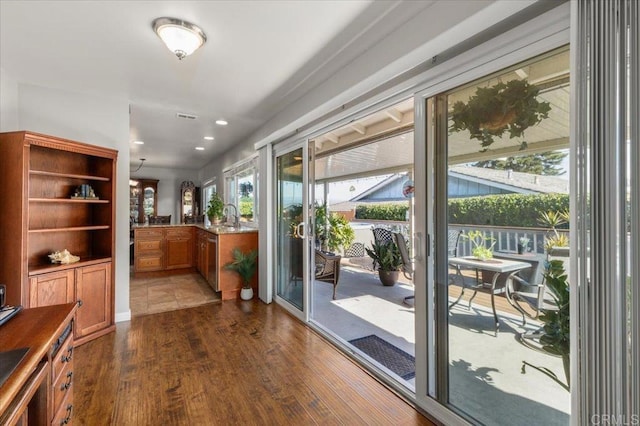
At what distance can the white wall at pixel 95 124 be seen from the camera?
9.60 ft

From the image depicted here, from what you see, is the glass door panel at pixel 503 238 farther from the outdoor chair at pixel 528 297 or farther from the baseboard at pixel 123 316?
the baseboard at pixel 123 316

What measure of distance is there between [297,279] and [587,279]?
2.99 m

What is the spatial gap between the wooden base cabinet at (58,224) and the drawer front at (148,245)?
103 inches

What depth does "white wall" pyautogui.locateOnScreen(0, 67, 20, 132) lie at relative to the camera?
103 inches

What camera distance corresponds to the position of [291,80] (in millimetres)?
2762

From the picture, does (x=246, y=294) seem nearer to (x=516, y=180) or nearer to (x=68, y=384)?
(x=68, y=384)

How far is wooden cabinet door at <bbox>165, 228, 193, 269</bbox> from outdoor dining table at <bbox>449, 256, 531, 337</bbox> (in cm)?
570

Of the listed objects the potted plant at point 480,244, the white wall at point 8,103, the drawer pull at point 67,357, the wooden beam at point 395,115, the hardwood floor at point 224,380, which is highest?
the wooden beam at point 395,115

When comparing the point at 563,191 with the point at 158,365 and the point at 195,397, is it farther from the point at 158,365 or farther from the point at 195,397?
the point at 158,365

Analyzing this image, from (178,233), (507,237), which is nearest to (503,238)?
(507,237)

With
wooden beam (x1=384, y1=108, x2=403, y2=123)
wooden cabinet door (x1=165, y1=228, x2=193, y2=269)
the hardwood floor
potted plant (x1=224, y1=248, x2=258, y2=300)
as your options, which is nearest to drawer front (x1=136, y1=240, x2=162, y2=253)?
wooden cabinet door (x1=165, y1=228, x2=193, y2=269)

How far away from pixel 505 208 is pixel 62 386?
2323 millimetres

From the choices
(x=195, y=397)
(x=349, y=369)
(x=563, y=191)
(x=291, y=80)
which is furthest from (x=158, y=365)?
(x=563, y=191)

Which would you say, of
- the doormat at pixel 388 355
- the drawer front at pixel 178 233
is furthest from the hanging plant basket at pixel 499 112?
the drawer front at pixel 178 233
